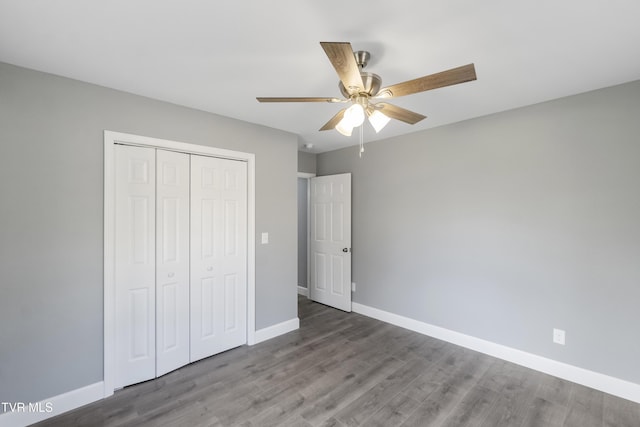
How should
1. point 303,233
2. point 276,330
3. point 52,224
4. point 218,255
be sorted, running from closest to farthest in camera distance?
point 52,224
point 218,255
point 276,330
point 303,233

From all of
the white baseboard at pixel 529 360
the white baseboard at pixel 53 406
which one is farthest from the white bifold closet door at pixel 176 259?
the white baseboard at pixel 529 360

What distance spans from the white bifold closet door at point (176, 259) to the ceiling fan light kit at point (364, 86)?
4.52 ft

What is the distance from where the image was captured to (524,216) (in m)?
2.70

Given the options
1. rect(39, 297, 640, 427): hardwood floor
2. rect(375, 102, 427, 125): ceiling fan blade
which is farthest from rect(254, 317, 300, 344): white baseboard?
rect(375, 102, 427, 125): ceiling fan blade

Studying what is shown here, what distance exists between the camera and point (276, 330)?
331 cm

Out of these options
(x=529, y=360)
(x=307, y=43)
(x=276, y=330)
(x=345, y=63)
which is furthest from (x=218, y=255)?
(x=529, y=360)

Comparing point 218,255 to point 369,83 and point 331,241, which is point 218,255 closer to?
point 331,241

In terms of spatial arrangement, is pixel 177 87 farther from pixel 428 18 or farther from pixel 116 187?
pixel 428 18

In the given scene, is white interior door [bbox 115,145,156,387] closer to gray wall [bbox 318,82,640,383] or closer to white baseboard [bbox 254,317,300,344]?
white baseboard [bbox 254,317,300,344]

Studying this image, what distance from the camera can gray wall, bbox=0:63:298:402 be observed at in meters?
1.89

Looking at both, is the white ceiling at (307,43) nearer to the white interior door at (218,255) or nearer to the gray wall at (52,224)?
the gray wall at (52,224)

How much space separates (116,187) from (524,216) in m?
3.67

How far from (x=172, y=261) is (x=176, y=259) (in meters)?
0.04

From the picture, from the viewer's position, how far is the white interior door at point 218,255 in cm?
275
